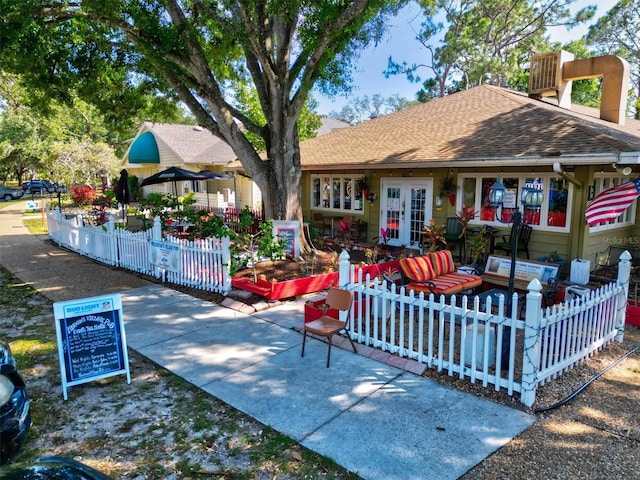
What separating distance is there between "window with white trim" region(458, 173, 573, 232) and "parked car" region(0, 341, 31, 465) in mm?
8177

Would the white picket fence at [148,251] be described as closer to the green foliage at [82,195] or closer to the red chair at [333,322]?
the red chair at [333,322]

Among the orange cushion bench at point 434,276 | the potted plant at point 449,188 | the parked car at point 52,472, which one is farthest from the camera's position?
the potted plant at point 449,188

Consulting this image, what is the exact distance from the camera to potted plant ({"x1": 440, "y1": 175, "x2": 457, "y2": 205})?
10953 millimetres

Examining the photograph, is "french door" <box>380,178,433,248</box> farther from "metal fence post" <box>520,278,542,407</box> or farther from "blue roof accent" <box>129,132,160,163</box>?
"blue roof accent" <box>129,132,160,163</box>

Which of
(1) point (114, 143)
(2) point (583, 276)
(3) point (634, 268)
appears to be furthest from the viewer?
(1) point (114, 143)

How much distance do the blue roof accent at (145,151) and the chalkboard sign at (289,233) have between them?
21.1 meters

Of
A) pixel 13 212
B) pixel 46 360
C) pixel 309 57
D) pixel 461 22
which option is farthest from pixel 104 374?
pixel 461 22

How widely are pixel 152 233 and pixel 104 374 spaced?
5.41 metres

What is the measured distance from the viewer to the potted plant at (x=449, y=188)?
10953 millimetres

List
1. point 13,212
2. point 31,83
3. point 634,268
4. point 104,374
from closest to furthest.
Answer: point 104,374, point 634,268, point 31,83, point 13,212

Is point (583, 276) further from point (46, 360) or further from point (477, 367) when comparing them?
point (46, 360)

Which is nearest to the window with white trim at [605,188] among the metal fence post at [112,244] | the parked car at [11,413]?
the parked car at [11,413]

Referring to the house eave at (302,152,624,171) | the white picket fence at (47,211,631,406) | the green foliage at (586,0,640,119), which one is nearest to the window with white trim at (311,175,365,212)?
the house eave at (302,152,624,171)

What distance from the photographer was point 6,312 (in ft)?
25.0
